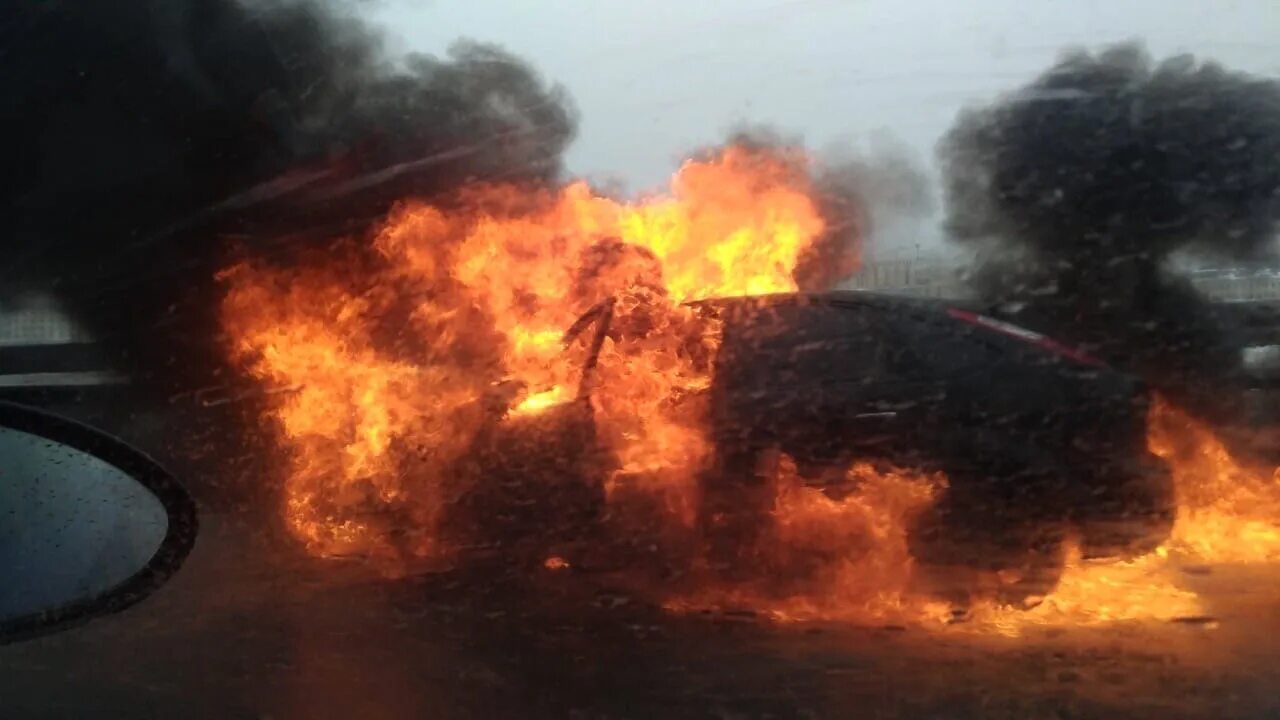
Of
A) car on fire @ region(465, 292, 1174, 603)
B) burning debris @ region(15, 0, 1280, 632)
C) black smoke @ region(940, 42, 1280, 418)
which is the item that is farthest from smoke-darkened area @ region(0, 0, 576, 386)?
black smoke @ region(940, 42, 1280, 418)

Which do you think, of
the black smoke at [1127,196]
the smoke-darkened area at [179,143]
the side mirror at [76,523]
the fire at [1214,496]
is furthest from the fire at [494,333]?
the fire at [1214,496]

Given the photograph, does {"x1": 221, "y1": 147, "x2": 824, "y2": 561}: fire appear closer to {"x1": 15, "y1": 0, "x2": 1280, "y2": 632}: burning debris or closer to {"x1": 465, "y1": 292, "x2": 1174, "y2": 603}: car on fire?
{"x1": 15, "y1": 0, "x2": 1280, "y2": 632}: burning debris

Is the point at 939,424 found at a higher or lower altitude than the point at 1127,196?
lower

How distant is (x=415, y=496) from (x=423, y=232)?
99.4 inches

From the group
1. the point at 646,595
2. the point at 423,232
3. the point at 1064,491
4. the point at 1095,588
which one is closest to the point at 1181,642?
the point at 1095,588

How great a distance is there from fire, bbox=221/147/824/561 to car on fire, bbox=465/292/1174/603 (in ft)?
0.74

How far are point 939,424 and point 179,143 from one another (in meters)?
6.62

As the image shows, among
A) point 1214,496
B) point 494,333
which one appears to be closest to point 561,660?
point 494,333

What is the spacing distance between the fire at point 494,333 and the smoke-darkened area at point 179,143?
1.96 feet

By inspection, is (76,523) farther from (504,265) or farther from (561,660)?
(504,265)

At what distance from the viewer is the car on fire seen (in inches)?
251

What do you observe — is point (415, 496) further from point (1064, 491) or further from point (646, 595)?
point (1064, 491)

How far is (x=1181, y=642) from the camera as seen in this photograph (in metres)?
5.31

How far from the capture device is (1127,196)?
749 centimetres
